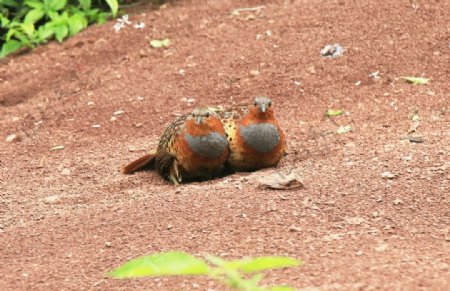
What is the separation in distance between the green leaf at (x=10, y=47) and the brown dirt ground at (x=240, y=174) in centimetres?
20

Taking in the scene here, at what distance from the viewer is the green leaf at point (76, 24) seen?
8.78 metres

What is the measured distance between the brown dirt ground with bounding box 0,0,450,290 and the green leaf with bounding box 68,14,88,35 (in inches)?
5.0

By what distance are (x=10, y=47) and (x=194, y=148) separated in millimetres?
4028

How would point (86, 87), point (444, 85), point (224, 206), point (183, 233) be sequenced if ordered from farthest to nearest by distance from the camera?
1. point (86, 87)
2. point (444, 85)
3. point (224, 206)
4. point (183, 233)

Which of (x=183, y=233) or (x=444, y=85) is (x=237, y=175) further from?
(x=444, y=85)

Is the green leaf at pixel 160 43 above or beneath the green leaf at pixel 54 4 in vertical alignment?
beneath

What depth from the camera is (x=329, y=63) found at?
718 centimetres

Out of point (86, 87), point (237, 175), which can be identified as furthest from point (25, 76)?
point (237, 175)

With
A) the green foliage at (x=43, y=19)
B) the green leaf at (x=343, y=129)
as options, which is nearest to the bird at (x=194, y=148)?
the green leaf at (x=343, y=129)

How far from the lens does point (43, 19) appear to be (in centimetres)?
920

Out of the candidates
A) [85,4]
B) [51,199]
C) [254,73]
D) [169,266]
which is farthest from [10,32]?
[169,266]

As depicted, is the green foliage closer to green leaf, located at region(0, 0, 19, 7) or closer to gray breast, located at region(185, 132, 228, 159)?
green leaf, located at region(0, 0, 19, 7)

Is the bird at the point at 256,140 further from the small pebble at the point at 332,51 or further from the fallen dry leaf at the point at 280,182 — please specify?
the small pebble at the point at 332,51

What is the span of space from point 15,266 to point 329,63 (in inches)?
151
